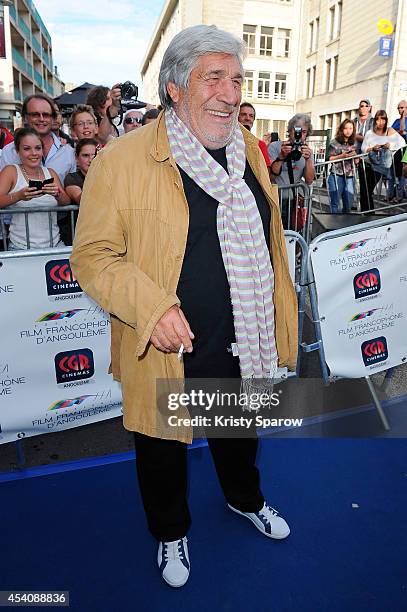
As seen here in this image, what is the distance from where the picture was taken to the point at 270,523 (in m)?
2.38

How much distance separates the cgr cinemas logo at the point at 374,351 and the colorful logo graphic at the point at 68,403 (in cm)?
180

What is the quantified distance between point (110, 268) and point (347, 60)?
33.6 m

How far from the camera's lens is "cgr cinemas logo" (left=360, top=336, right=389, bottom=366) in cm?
324

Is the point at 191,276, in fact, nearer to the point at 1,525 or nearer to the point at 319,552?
the point at 319,552

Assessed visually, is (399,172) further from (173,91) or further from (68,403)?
(173,91)

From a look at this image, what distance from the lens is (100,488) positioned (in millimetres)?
2686

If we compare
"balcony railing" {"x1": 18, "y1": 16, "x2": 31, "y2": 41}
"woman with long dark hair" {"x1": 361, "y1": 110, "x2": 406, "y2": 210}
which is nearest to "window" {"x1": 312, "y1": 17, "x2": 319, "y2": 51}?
"balcony railing" {"x1": 18, "y1": 16, "x2": 31, "y2": 41}

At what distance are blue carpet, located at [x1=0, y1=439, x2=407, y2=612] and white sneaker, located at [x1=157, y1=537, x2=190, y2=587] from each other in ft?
0.15

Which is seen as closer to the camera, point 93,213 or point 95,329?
point 93,213

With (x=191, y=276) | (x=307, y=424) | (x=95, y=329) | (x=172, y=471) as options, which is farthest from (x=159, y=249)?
(x=307, y=424)

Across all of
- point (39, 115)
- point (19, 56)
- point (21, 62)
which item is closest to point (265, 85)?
point (19, 56)

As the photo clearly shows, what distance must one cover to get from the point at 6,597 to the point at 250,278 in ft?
5.48

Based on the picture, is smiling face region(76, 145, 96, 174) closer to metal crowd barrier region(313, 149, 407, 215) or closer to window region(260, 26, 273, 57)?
metal crowd barrier region(313, 149, 407, 215)

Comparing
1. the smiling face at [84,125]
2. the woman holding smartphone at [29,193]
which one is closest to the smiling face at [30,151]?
the woman holding smartphone at [29,193]
